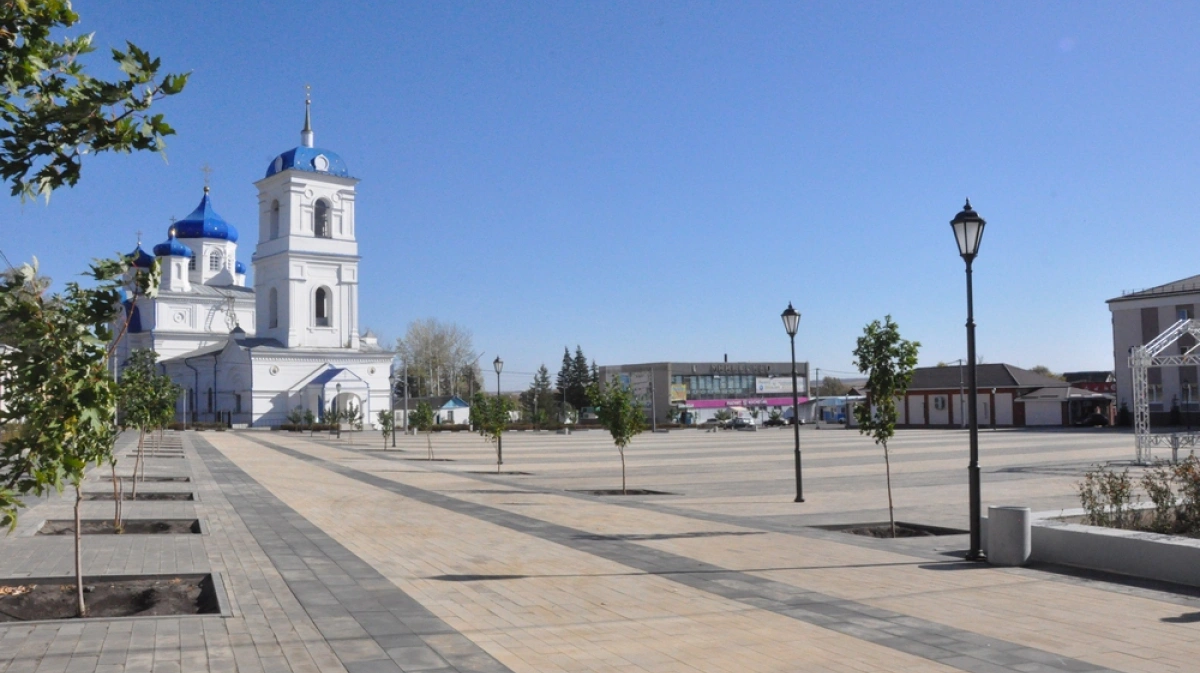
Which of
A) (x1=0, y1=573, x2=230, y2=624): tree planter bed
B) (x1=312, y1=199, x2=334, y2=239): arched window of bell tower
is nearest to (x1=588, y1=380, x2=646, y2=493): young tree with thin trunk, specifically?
(x1=0, y1=573, x2=230, y2=624): tree planter bed

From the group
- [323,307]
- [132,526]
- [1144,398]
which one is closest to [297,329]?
[323,307]

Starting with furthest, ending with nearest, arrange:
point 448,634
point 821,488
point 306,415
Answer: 1. point 306,415
2. point 821,488
3. point 448,634

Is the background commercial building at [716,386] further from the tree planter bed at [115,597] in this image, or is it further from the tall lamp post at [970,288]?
the tree planter bed at [115,597]

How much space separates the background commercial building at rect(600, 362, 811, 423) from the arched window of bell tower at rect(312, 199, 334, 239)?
34.0 metres

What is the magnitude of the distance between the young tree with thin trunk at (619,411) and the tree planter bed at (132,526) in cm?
933

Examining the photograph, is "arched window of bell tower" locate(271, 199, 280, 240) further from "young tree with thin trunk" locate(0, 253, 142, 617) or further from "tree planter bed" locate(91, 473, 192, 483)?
"young tree with thin trunk" locate(0, 253, 142, 617)

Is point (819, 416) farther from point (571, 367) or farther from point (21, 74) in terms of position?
point (21, 74)

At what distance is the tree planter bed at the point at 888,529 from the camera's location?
1333cm

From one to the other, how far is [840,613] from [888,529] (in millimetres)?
5785

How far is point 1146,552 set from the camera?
966 cm

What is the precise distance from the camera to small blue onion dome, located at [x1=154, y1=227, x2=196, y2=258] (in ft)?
270

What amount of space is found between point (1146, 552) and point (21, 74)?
10.1 m

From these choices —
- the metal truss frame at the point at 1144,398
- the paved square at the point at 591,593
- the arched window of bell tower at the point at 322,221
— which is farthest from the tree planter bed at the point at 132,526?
the arched window of bell tower at the point at 322,221

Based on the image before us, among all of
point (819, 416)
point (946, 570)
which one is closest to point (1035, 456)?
point (946, 570)
